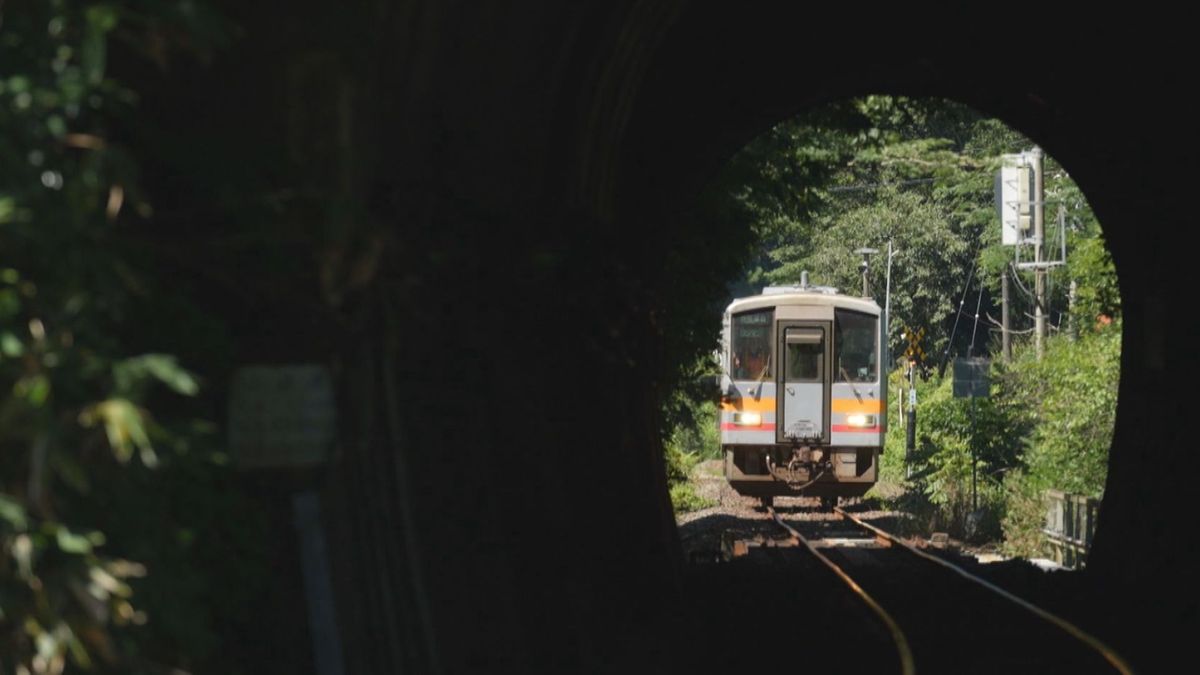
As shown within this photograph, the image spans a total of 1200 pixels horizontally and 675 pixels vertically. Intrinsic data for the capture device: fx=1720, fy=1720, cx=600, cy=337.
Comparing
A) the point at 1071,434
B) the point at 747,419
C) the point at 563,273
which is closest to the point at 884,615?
the point at 563,273

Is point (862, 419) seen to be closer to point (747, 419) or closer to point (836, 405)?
point (836, 405)

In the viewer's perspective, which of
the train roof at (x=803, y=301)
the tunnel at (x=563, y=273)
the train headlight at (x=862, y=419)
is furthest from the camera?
the train headlight at (x=862, y=419)

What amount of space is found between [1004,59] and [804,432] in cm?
1177

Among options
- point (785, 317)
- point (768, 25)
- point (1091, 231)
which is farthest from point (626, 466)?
point (1091, 231)

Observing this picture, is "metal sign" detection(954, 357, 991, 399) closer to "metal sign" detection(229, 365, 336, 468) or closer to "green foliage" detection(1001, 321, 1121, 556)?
"green foliage" detection(1001, 321, 1121, 556)

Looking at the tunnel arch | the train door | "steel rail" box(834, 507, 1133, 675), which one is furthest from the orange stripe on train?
the tunnel arch

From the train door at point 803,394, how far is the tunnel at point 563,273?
9632mm

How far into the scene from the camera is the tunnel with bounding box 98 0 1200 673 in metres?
5.72

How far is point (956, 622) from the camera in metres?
12.5

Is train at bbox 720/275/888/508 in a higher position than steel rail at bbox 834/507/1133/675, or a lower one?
higher

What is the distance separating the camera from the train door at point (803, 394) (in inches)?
1018

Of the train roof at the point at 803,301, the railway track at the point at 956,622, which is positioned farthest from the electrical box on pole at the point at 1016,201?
the railway track at the point at 956,622

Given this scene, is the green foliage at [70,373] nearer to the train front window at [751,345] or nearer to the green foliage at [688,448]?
the green foliage at [688,448]

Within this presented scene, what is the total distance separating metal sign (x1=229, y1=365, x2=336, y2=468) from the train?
67.6ft
